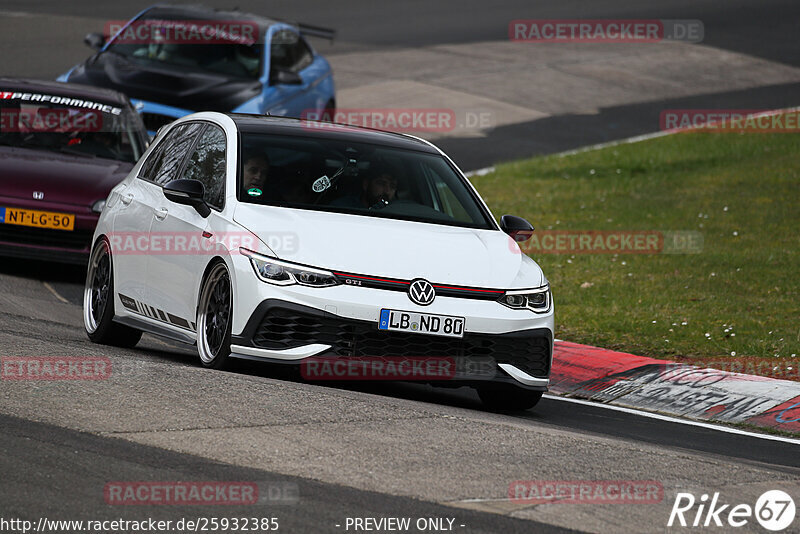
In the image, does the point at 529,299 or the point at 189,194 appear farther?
the point at 189,194

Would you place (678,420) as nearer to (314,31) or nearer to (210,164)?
(210,164)

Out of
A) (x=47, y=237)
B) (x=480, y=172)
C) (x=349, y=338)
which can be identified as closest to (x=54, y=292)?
(x=47, y=237)

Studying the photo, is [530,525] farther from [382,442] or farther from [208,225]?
[208,225]

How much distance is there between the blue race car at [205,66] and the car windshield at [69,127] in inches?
96.9

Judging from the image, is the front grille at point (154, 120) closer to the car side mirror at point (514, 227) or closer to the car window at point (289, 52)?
the car window at point (289, 52)

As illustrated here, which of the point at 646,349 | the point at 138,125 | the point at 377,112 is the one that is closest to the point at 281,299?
the point at 646,349

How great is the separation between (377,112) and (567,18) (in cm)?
1234

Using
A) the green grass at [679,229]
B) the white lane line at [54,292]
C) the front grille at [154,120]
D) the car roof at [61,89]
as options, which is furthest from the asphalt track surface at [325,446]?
the front grille at [154,120]

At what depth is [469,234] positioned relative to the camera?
8.98 m

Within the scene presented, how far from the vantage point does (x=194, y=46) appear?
18.2 meters

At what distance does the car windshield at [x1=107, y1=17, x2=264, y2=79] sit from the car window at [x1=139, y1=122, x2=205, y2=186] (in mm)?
7667

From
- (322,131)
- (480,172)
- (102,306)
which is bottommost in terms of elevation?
(480,172)

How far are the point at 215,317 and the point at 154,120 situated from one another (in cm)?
869

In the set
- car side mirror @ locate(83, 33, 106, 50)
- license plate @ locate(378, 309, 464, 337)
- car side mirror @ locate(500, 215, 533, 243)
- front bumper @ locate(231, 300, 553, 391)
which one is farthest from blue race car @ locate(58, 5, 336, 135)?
license plate @ locate(378, 309, 464, 337)
